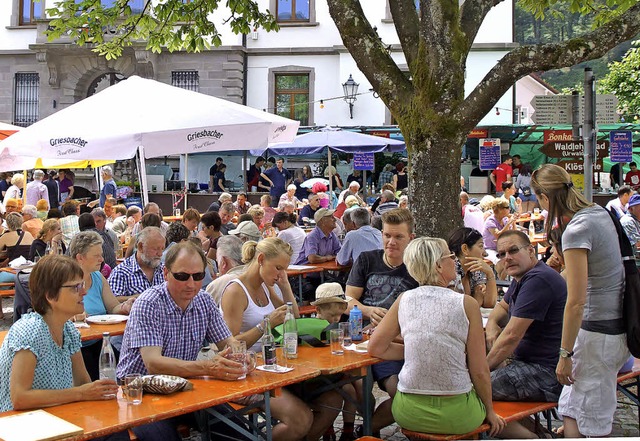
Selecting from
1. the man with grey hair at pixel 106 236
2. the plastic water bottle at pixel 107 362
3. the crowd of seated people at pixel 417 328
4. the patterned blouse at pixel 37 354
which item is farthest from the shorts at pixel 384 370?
the man with grey hair at pixel 106 236

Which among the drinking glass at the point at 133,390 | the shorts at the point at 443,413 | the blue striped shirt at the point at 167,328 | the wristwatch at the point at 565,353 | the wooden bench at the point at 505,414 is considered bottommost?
the wooden bench at the point at 505,414

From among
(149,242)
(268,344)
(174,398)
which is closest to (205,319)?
(268,344)

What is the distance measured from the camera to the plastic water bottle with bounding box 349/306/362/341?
5.60 metres

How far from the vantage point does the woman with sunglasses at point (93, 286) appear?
19.9ft

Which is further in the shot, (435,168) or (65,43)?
(65,43)

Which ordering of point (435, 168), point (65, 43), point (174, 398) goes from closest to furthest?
point (174, 398), point (435, 168), point (65, 43)

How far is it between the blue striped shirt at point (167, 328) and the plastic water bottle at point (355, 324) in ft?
3.27

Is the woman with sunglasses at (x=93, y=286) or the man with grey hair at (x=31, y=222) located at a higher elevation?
the man with grey hair at (x=31, y=222)

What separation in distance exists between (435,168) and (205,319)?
432 centimetres

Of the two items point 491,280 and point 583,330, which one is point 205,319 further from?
point 491,280

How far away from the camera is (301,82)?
103ft

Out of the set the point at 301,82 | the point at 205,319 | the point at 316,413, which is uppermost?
the point at 301,82

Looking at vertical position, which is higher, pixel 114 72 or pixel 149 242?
pixel 114 72

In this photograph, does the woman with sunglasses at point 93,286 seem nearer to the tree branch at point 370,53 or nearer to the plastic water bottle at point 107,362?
the plastic water bottle at point 107,362
